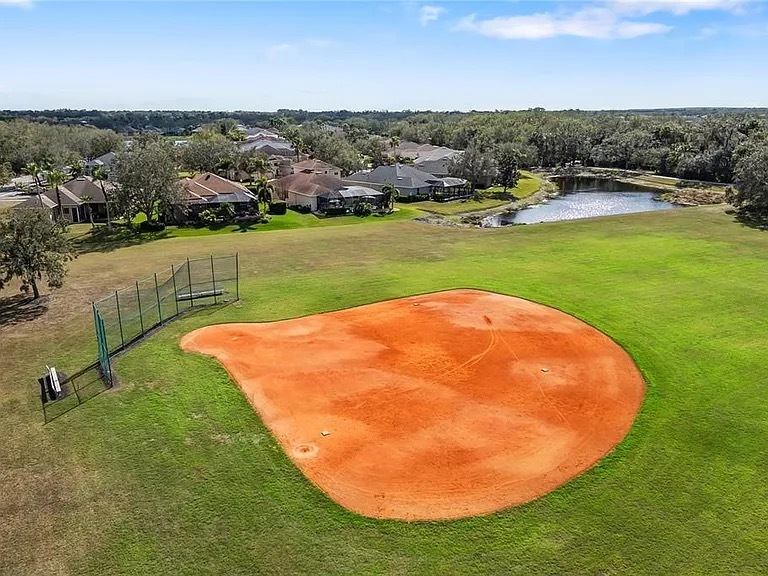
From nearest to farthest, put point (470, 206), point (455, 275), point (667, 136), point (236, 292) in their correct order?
point (236, 292) < point (455, 275) < point (470, 206) < point (667, 136)

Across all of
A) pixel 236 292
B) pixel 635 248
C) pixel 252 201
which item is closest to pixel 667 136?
pixel 635 248

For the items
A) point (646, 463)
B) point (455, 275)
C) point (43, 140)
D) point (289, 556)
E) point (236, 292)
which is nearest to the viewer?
point (289, 556)

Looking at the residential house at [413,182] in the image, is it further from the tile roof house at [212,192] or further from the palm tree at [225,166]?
the tile roof house at [212,192]

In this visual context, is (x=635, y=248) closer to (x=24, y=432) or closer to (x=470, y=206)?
(x=470, y=206)

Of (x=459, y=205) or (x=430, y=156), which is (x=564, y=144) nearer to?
(x=430, y=156)

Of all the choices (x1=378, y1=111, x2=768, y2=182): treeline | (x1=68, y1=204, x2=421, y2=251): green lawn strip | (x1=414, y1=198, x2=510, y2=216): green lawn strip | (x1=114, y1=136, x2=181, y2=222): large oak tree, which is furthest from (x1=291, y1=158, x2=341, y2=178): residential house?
(x1=114, y1=136, x2=181, y2=222): large oak tree

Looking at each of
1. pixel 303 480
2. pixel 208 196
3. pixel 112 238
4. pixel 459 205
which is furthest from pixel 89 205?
pixel 303 480

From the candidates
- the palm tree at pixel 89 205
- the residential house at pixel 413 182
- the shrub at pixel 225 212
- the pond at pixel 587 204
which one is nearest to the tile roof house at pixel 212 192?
the shrub at pixel 225 212
